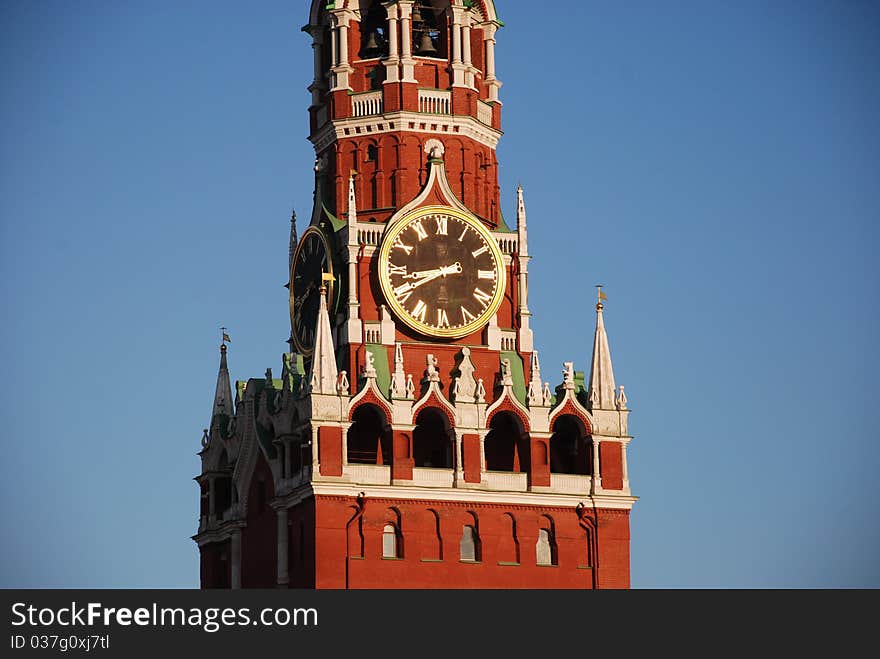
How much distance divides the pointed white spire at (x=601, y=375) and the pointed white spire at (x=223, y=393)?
1332 cm

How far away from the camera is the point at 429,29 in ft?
385

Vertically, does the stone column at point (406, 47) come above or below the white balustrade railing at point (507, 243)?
above

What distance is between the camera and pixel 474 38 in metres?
118

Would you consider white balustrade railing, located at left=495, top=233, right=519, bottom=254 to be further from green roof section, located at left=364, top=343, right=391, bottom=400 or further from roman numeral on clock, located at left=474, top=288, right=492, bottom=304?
green roof section, located at left=364, top=343, right=391, bottom=400

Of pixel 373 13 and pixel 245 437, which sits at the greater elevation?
pixel 373 13

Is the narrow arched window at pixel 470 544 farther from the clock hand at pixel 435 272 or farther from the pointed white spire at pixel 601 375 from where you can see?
the clock hand at pixel 435 272

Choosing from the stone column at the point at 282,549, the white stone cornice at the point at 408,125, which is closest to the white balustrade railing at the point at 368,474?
the stone column at the point at 282,549

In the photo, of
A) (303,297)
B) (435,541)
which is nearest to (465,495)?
(435,541)

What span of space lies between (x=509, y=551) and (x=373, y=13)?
1932 cm

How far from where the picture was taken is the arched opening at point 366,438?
364 feet
